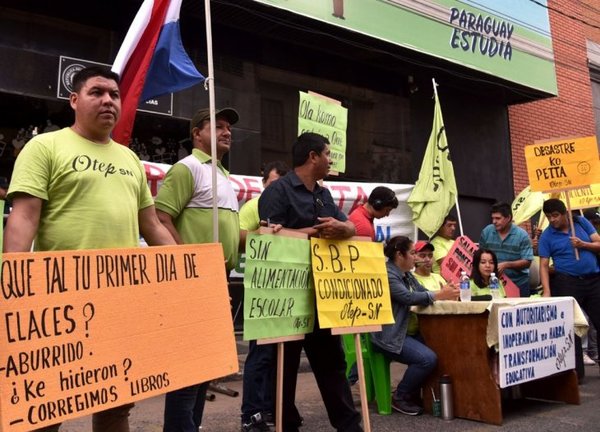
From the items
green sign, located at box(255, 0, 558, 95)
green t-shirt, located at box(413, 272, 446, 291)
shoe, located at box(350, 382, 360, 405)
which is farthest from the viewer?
green sign, located at box(255, 0, 558, 95)

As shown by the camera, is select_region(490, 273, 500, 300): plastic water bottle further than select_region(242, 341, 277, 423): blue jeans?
Yes

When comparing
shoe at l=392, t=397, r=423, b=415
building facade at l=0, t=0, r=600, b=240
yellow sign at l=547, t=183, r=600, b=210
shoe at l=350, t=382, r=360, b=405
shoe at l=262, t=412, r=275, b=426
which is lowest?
shoe at l=350, t=382, r=360, b=405

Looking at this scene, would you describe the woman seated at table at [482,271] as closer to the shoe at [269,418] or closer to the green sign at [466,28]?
the shoe at [269,418]

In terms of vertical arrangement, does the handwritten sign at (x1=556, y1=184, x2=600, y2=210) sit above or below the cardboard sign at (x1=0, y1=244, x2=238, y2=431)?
above

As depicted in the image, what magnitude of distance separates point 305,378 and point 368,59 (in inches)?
218

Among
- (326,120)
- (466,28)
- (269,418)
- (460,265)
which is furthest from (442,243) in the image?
(466,28)

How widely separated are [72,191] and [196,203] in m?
1.07

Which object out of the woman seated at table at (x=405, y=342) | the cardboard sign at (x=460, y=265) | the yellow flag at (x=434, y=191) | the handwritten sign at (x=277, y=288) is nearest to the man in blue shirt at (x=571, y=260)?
the cardboard sign at (x=460, y=265)

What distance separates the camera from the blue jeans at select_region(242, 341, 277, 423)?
12.5 feet

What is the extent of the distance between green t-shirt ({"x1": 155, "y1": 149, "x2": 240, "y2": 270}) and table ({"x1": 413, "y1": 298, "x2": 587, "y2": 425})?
76.3 inches

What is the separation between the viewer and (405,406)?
4.66 m

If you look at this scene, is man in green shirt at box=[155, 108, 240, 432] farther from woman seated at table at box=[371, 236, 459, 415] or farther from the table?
the table

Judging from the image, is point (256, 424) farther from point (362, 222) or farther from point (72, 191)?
point (72, 191)

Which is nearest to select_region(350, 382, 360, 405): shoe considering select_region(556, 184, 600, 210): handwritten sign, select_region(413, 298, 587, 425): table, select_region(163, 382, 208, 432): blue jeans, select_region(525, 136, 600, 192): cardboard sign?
select_region(413, 298, 587, 425): table
